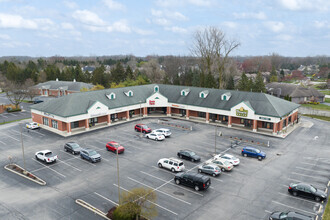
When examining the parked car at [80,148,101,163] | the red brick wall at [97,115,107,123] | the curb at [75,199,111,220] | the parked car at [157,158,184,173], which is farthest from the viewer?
the red brick wall at [97,115,107,123]

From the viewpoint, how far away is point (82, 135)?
180 feet

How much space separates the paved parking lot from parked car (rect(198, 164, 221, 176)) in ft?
2.96

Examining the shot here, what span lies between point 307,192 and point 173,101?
4509 cm

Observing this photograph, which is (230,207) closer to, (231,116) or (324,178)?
(324,178)

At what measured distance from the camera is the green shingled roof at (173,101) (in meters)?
56.9

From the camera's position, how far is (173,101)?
7112 cm

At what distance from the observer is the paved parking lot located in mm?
28266

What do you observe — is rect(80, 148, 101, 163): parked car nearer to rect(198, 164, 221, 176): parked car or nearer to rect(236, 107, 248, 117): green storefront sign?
rect(198, 164, 221, 176): parked car

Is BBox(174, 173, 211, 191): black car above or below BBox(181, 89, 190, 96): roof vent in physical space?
below

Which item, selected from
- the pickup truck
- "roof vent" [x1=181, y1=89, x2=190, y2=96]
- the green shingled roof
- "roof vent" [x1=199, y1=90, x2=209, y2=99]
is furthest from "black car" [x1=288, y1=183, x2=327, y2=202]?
"roof vent" [x1=181, y1=89, x2=190, y2=96]

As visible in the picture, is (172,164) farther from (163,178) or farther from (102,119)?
(102,119)

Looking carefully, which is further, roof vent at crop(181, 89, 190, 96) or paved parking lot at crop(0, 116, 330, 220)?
roof vent at crop(181, 89, 190, 96)

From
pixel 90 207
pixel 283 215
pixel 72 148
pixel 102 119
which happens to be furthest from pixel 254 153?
pixel 102 119

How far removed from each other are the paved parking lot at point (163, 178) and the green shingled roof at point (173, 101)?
630 centimetres
